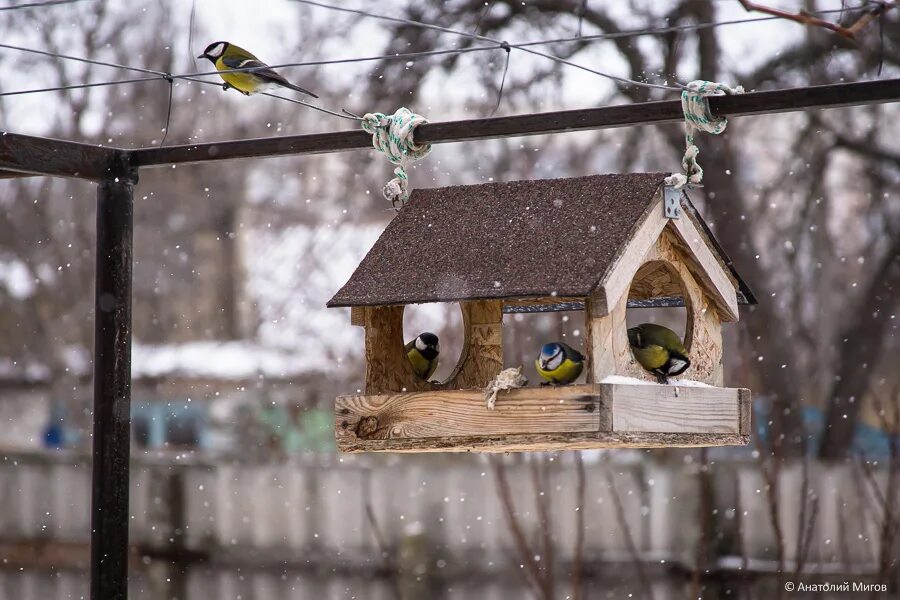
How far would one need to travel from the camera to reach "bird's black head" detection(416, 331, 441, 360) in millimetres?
2893

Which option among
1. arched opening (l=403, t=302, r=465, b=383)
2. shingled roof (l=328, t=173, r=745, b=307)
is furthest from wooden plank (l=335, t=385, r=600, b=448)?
arched opening (l=403, t=302, r=465, b=383)

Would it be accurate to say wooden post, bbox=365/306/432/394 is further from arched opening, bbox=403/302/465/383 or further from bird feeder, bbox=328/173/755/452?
arched opening, bbox=403/302/465/383

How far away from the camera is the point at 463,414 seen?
256cm

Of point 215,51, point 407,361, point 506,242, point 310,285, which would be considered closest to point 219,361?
point 310,285

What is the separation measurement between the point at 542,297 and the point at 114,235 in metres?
1.15

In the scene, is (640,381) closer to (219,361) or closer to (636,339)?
(636,339)

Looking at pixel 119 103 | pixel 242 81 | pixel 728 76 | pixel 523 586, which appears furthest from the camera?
pixel 119 103

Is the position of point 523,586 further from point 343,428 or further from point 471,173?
point 343,428

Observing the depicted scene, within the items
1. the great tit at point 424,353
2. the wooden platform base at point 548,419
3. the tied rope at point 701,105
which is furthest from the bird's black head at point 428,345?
the tied rope at point 701,105

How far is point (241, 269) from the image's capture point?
29.3 feet

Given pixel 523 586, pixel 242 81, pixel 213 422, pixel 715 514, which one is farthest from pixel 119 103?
pixel 242 81

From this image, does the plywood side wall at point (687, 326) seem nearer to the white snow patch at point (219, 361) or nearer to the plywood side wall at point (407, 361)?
the plywood side wall at point (407, 361)

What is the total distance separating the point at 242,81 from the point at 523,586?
5.27 meters

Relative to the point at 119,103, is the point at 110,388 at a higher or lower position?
lower
